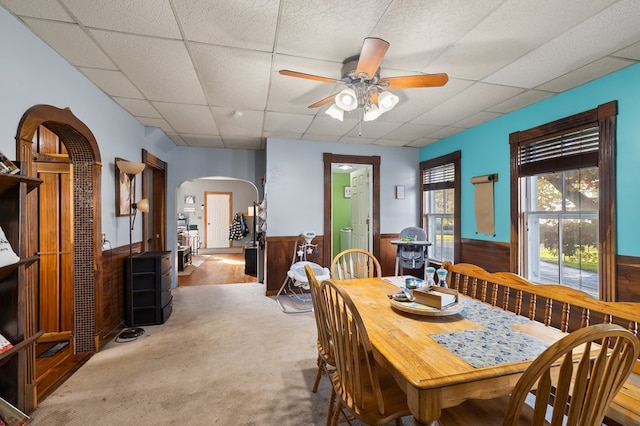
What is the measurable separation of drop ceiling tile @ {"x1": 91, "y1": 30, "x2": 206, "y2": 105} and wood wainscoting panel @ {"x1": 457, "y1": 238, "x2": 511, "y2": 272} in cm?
381

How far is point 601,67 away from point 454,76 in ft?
3.62

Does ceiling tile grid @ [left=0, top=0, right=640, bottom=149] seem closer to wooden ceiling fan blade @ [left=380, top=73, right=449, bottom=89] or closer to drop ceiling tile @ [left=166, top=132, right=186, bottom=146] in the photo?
wooden ceiling fan blade @ [left=380, top=73, right=449, bottom=89]

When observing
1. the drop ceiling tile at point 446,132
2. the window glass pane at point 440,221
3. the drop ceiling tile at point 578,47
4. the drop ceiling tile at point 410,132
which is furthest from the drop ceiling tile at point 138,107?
the window glass pane at point 440,221

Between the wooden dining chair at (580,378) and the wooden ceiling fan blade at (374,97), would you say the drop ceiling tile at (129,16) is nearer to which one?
the wooden ceiling fan blade at (374,97)

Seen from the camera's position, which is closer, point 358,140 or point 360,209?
point 358,140

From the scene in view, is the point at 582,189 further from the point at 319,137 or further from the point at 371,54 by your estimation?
the point at 319,137

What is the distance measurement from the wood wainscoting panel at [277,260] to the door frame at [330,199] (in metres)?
0.53

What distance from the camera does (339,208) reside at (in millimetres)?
7188

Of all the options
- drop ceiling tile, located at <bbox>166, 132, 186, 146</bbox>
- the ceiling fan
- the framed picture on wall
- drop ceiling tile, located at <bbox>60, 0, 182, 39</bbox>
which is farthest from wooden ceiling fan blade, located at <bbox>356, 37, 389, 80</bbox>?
drop ceiling tile, located at <bbox>166, 132, 186, 146</bbox>

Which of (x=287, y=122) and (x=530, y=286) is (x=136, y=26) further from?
(x=530, y=286)

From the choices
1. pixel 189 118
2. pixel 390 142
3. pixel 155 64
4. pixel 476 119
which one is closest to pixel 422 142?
pixel 390 142

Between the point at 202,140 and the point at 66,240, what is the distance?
2408 millimetres

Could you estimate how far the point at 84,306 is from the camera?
267 cm

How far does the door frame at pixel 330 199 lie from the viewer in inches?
187
